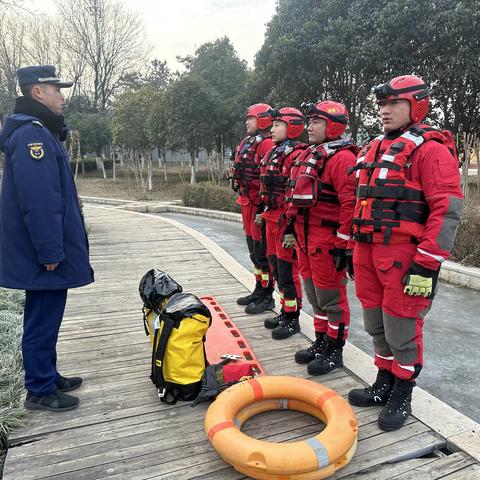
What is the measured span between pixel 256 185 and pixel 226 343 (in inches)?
70.4

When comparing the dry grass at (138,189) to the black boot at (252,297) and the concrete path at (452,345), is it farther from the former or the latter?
the concrete path at (452,345)

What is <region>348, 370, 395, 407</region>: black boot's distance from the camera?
2.90 m

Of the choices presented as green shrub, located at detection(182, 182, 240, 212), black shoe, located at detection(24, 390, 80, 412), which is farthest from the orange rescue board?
green shrub, located at detection(182, 182, 240, 212)

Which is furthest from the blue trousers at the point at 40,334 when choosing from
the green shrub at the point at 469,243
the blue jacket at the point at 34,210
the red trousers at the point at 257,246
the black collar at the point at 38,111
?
the green shrub at the point at 469,243

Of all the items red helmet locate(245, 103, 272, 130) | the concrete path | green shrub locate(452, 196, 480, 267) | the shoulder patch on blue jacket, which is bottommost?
the concrete path

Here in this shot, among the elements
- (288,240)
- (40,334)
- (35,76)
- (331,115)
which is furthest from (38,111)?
(288,240)

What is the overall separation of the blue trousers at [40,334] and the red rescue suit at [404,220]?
6.64ft

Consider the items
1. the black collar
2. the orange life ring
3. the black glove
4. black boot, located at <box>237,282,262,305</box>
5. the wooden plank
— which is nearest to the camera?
the orange life ring

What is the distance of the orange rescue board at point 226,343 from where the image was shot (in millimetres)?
3449

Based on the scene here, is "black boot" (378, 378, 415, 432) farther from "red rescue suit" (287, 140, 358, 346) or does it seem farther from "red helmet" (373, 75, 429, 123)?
"red helmet" (373, 75, 429, 123)

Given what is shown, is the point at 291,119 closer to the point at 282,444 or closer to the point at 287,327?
the point at 287,327

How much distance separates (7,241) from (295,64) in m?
14.9

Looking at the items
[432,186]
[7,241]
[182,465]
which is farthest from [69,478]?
[432,186]

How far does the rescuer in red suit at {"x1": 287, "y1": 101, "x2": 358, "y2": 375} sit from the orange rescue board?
0.50 meters
